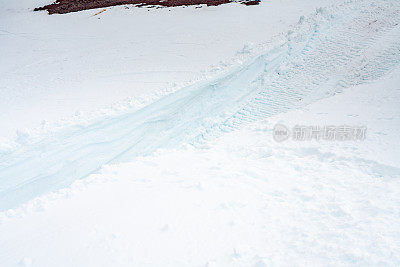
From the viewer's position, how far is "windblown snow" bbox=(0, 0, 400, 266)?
1.32 m

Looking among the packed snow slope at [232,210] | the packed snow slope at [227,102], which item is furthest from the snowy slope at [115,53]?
the packed snow slope at [232,210]

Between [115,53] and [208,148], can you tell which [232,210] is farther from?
[115,53]

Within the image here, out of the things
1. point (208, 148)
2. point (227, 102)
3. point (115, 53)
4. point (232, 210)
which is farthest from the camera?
point (115, 53)

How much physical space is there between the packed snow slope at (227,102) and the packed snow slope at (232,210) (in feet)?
0.86

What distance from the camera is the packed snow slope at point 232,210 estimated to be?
1247 millimetres

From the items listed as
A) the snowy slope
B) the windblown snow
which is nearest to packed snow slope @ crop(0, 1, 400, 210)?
the windblown snow

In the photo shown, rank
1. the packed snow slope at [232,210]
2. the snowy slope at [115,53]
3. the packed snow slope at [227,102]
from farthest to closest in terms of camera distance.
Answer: the snowy slope at [115,53]
the packed snow slope at [227,102]
the packed snow slope at [232,210]

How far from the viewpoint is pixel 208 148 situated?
84.2 inches

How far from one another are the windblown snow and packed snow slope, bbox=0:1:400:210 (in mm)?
15

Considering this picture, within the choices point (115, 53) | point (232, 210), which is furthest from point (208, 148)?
point (115, 53)

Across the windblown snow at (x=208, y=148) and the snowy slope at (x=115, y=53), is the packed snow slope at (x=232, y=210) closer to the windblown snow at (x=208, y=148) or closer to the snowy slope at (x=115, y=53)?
the windblown snow at (x=208, y=148)

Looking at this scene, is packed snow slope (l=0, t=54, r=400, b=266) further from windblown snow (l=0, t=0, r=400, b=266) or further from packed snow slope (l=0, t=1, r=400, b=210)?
packed snow slope (l=0, t=1, r=400, b=210)

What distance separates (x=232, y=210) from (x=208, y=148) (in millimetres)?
718

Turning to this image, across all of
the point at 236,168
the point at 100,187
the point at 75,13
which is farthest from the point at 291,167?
the point at 75,13
